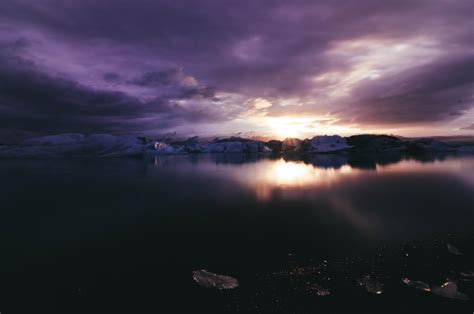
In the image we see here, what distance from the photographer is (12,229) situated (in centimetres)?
958

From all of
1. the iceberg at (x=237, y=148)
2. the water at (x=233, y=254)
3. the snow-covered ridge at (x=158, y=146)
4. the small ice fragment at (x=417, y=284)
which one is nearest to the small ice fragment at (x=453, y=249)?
the water at (x=233, y=254)

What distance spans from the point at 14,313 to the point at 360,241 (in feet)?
28.0

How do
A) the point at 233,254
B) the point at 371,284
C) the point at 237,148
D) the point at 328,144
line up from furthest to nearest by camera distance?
the point at 237,148 → the point at 328,144 → the point at 233,254 → the point at 371,284

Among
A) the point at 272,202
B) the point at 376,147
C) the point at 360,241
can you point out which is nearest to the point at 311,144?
the point at 376,147

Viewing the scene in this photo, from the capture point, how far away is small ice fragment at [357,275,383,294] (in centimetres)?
538

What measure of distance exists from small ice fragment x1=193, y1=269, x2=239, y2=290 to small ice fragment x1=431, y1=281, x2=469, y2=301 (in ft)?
13.7

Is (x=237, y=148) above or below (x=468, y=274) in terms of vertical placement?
above

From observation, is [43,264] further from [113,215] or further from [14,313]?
[113,215]

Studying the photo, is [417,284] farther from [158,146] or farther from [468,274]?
[158,146]

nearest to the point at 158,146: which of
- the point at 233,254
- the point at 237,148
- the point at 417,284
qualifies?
the point at 237,148

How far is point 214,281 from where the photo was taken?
18.9 ft

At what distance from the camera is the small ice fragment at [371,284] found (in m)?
5.38

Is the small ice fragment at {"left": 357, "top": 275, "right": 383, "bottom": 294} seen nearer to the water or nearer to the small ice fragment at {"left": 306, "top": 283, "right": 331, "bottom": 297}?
the water

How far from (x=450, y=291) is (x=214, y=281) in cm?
489
